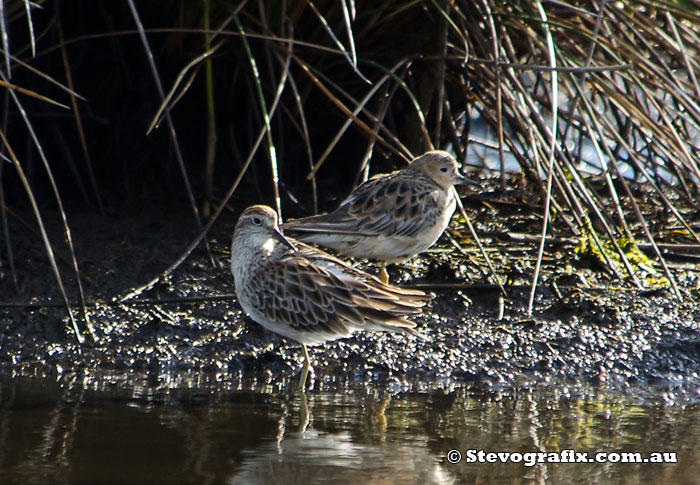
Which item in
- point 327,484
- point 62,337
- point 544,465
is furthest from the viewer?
point 62,337

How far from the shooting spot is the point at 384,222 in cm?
602

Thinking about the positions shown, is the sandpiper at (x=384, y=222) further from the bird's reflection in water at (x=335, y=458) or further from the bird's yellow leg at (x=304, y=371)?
the bird's reflection in water at (x=335, y=458)

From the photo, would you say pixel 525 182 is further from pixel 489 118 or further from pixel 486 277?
pixel 486 277

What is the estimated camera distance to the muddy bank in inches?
210

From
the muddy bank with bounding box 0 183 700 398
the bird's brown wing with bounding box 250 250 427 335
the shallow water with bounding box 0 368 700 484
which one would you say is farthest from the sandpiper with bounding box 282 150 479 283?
the shallow water with bounding box 0 368 700 484

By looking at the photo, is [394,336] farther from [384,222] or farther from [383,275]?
[384,222]

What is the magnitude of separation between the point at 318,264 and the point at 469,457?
161 cm

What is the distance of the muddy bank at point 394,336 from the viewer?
17.5ft

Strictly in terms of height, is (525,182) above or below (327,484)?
above

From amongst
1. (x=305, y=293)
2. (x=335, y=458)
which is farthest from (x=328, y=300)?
(x=335, y=458)

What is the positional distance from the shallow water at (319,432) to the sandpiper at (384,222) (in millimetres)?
1071

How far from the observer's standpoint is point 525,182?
7.71m

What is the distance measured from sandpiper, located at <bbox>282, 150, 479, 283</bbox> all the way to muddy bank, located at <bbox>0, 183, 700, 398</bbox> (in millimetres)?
301

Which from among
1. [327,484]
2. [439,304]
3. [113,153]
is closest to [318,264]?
[439,304]
